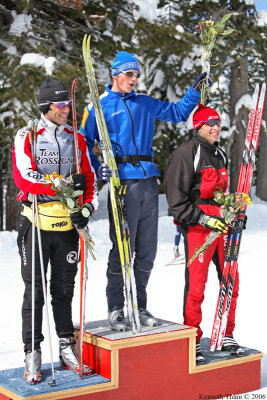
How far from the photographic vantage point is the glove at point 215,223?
4.47 m

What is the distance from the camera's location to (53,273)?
4.20m

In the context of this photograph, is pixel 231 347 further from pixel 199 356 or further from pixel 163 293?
pixel 163 293

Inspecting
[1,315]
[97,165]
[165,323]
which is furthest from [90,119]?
[1,315]

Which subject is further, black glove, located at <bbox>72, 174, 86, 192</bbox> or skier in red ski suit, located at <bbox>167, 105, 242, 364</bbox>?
skier in red ski suit, located at <bbox>167, 105, 242, 364</bbox>

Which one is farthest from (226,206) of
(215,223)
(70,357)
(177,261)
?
(177,261)

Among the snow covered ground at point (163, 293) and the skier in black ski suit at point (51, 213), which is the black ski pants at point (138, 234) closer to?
the skier in black ski suit at point (51, 213)

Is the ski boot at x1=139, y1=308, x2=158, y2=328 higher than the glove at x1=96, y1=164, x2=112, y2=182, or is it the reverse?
the glove at x1=96, y1=164, x2=112, y2=182

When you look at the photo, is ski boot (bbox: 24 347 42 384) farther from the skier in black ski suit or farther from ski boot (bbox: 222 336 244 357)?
ski boot (bbox: 222 336 244 357)

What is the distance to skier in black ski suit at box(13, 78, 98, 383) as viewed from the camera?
4012mm

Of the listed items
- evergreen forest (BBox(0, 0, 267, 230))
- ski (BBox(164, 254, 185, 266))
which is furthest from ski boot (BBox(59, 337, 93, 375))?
evergreen forest (BBox(0, 0, 267, 230))

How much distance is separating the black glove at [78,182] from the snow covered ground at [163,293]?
2.21 meters

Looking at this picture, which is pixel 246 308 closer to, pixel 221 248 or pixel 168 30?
pixel 221 248

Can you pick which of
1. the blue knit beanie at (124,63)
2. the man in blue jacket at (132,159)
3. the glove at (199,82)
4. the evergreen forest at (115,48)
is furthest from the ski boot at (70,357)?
the evergreen forest at (115,48)

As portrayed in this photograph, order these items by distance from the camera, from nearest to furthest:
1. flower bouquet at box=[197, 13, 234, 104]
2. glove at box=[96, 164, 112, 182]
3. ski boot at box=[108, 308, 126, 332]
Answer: glove at box=[96, 164, 112, 182] → ski boot at box=[108, 308, 126, 332] → flower bouquet at box=[197, 13, 234, 104]
